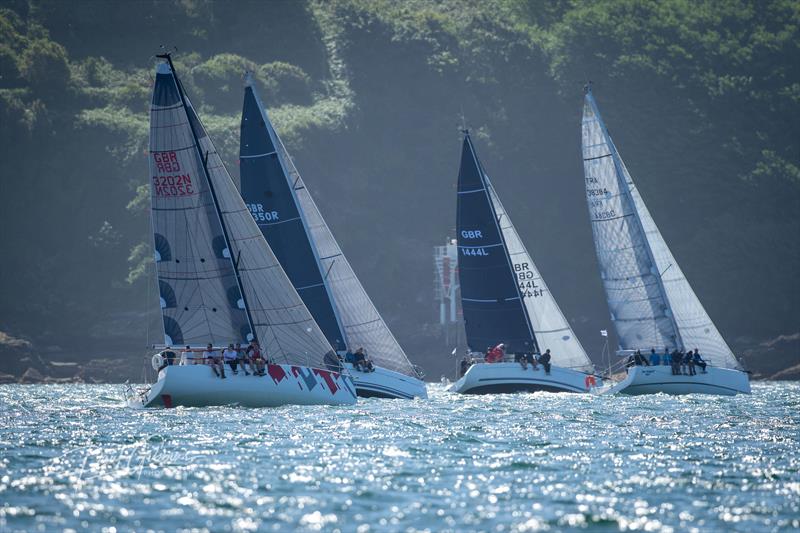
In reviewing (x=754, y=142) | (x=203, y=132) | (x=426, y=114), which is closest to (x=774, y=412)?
(x=203, y=132)

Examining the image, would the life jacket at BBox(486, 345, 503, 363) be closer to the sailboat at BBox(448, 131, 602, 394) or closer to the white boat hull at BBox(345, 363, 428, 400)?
the sailboat at BBox(448, 131, 602, 394)

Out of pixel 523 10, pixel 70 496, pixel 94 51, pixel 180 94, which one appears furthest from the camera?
pixel 523 10

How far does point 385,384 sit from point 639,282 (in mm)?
11247

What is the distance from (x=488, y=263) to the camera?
4862 centimetres

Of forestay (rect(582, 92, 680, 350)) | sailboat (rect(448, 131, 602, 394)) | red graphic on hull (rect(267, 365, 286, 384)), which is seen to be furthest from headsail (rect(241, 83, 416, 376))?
forestay (rect(582, 92, 680, 350))

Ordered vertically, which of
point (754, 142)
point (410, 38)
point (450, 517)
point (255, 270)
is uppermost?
point (410, 38)

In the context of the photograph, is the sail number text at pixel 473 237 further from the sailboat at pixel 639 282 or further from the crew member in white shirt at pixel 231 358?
the crew member in white shirt at pixel 231 358

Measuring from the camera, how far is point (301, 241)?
4325cm

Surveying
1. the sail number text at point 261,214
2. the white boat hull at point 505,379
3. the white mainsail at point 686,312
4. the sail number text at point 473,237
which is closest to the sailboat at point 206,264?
the sail number text at point 261,214

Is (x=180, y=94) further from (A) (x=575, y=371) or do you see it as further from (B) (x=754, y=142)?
(B) (x=754, y=142)

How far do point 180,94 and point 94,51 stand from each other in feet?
260

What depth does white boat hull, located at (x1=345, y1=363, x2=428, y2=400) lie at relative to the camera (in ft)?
136

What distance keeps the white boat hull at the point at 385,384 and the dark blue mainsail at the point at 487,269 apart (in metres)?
6.55

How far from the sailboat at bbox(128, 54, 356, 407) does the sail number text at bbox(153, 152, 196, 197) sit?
26 mm
